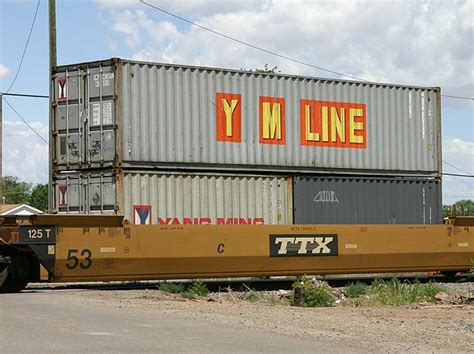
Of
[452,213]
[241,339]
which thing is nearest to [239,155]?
[452,213]

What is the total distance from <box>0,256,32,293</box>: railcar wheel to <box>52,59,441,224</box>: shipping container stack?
2.50 metres

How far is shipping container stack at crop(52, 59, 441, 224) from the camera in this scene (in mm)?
19297

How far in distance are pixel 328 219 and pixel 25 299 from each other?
871cm

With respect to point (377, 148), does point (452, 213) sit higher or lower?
lower

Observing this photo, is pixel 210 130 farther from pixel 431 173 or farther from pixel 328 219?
pixel 431 173

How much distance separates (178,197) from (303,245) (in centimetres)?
299

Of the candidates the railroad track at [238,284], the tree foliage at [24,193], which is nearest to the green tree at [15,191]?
the tree foliage at [24,193]

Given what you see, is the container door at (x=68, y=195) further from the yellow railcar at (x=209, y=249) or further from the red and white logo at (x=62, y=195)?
the yellow railcar at (x=209, y=249)

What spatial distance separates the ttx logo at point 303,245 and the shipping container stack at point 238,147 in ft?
4.77

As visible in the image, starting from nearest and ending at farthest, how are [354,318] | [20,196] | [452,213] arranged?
[354,318] < [452,213] < [20,196]

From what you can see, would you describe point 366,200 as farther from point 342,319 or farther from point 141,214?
point 342,319

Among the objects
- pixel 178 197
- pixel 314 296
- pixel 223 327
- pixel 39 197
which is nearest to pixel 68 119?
pixel 178 197

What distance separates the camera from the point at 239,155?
20.7 m

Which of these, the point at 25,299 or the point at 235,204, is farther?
the point at 235,204
